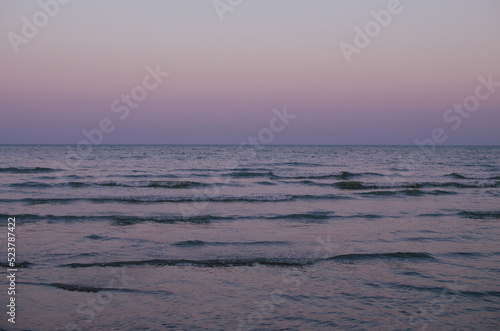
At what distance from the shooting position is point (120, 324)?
517 centimetres

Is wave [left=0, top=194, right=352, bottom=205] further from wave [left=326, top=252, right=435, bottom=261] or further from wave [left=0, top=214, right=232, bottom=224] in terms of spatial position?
wave [left=326, top=252, right=435, bottom=261]

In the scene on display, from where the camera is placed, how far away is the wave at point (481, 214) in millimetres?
13641

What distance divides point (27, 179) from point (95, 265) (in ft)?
70.0

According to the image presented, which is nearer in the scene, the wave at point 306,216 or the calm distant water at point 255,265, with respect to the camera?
the calm distant water at point 255,265

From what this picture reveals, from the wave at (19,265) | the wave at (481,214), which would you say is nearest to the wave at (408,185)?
the wave at (481,214)

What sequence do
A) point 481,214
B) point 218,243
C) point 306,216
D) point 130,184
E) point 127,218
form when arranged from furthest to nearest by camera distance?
point 130,184
point 481,214
point 306,216
point 127,218
point 218,243

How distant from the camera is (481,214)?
14141 millimetres

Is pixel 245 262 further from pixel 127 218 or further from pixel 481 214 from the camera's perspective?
pixel 481 214

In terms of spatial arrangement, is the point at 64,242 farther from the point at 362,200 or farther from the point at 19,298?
the point at 362,200

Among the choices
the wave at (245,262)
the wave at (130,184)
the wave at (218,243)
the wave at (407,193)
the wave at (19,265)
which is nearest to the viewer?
the wave at (19,265)

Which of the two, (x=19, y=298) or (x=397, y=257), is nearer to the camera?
(x=19, y=298)

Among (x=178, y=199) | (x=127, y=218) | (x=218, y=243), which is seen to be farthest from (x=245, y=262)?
(x=178, y=199)

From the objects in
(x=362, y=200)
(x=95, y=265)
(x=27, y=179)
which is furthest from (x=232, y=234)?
(x=27, y=179)

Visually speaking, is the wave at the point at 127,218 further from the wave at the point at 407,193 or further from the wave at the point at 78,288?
the wave at the point at 407,193
